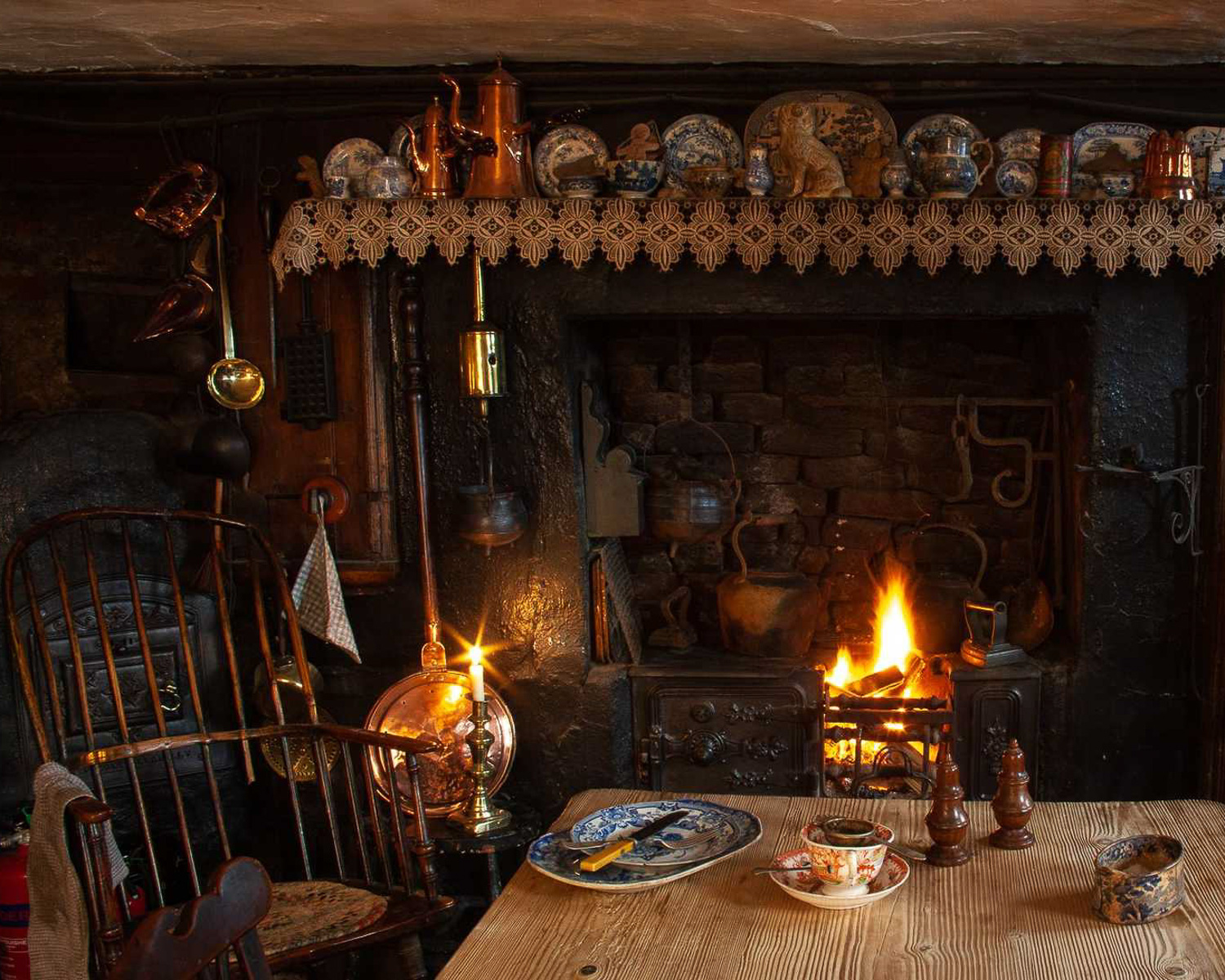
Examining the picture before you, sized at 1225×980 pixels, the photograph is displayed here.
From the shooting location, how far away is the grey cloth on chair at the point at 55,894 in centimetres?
191

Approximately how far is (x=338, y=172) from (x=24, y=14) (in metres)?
0.79

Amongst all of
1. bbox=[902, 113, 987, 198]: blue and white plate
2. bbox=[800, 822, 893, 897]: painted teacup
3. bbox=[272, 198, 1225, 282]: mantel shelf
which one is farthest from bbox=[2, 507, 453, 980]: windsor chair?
bbox=[902, 113, 987, 198]: blue and white plate

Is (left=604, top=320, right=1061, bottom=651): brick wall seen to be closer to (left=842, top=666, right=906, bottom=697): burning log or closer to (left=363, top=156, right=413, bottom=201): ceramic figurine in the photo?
(left=842, top=666, right=906, bottom=697): burning log

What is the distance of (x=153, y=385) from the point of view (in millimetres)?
3533

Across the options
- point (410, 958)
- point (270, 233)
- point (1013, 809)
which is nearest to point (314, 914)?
point (410, 958)

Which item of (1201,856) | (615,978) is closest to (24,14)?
(615,978)

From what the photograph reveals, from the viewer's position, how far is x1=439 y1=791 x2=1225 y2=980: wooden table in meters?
1.60

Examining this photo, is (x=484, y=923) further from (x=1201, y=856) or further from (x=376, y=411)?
(x=376, y=411)

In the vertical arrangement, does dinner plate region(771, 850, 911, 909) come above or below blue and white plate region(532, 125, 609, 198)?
below

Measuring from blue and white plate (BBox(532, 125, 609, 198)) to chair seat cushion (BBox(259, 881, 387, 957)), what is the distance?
1.75m

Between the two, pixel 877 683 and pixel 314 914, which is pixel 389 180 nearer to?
pixel 314 914

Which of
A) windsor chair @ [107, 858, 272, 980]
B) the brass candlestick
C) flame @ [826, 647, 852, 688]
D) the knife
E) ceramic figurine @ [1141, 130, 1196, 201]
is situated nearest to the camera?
windsor chair @ [107, 858, 272, 980]

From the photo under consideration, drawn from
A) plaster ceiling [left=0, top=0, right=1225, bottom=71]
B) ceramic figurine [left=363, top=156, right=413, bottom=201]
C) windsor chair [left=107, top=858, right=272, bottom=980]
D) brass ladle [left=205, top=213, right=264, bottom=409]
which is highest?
plaster ceiling [left=0, top=0, right=1225, bottom=71]

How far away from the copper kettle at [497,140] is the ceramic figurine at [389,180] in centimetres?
16
